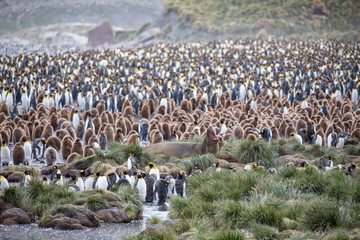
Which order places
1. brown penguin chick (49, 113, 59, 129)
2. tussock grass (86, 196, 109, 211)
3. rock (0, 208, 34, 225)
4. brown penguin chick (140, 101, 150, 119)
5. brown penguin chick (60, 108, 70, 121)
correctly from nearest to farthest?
rock (0, 208, 34, 225), tussock grass (86, 196, 109, 211), brown penguin chick (49, 113, 59, 129), brown penguin chick (60, 108, 70, 121), brown penguin chick (140, 101, 150, 119)

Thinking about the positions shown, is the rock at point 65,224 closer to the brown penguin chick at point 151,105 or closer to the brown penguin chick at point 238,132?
the brown penguin chick at point 238,132

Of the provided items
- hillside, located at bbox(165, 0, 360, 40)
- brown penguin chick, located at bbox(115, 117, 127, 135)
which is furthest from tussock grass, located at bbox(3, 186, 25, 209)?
hillside, located at bbox(165, 0, 360, 40)

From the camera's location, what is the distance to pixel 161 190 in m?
10.7

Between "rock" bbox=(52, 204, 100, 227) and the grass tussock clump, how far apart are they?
591cm

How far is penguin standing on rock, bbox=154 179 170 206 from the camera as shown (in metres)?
10.7

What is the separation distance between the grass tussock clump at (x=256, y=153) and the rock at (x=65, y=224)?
20.6 feet

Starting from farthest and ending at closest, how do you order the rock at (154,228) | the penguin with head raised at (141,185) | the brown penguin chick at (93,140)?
the brown penguin chick at (93,140) < the penguin with head raised at (141,185) < the rock at (154,228)

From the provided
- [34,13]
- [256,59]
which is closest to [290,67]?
[256,59]

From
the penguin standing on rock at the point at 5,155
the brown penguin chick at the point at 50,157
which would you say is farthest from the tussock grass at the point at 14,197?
the penguin standing on rock at the point at 5,155

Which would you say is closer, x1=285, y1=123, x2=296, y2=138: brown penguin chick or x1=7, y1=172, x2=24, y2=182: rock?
x1=7, y1=172, x2=24, y2=182: rock

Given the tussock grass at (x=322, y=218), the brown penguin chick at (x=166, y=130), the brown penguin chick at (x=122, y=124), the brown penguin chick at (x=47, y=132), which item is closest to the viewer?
the tussock grass at (x=322, y=218)

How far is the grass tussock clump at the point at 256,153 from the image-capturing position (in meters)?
13.4

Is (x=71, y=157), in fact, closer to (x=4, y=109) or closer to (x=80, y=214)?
(x=80, y=214)

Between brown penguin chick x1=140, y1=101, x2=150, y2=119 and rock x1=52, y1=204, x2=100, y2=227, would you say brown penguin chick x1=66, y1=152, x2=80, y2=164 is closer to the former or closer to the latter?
rock x1=52, y1=204, x2=100, y2=227
